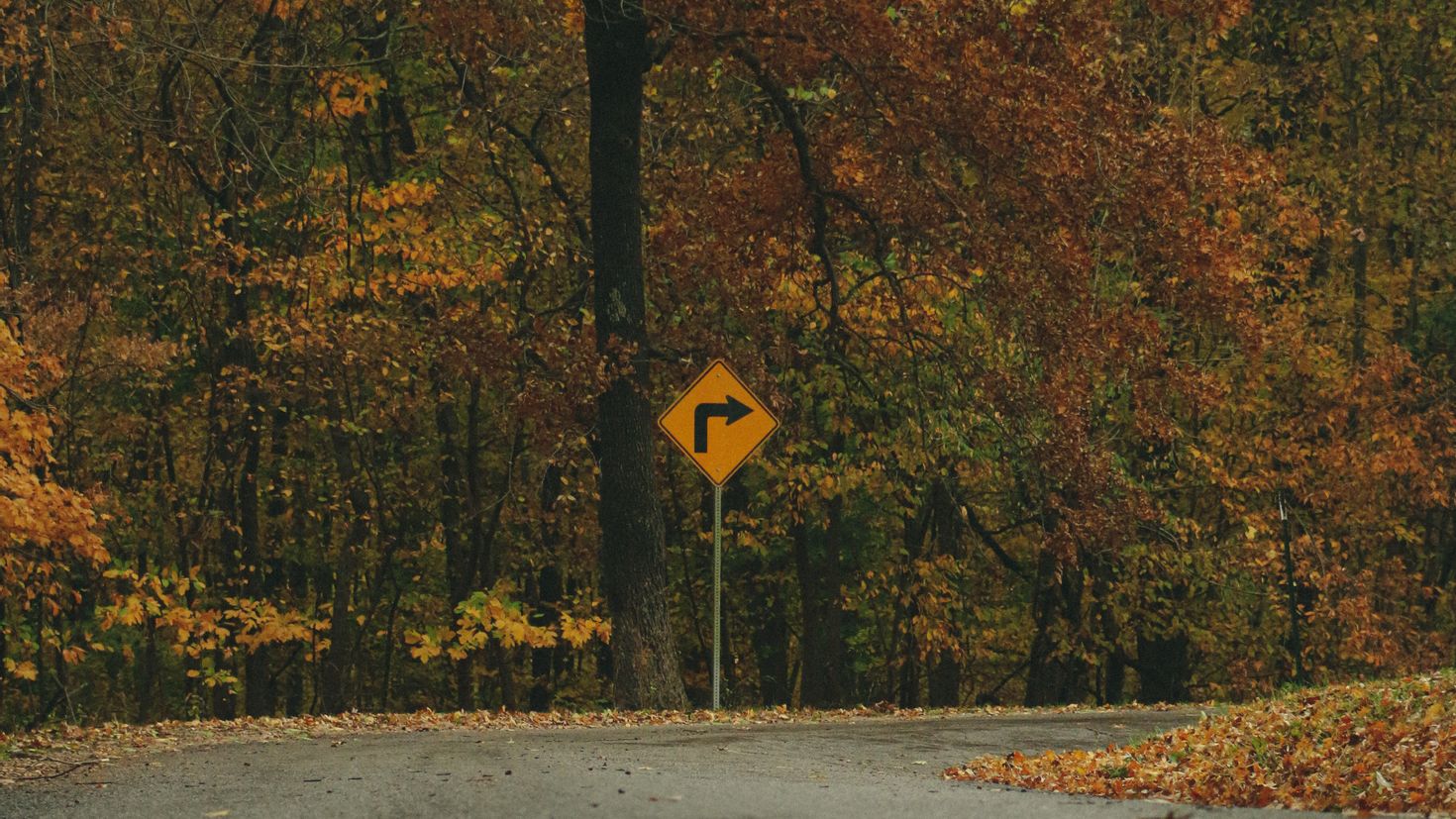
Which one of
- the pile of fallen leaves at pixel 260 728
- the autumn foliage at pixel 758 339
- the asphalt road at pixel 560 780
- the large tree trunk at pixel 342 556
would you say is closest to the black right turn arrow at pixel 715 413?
the autumn foliage at pixel 758 339

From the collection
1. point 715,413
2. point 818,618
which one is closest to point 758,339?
point 715,413

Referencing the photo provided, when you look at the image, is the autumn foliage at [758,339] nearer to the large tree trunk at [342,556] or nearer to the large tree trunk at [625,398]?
the large tree trunk at [342,556]

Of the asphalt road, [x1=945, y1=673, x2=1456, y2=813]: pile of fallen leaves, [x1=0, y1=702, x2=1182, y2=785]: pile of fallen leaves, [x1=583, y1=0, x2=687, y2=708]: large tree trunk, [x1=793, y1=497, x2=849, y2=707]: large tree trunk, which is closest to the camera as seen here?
the asphalt road

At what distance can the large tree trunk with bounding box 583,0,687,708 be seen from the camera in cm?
1822

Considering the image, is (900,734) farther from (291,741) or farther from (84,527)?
(84,527)

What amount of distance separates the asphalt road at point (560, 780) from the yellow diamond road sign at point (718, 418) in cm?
420

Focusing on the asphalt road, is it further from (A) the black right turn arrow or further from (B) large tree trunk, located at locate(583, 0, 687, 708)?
(A) the black right turn arrow

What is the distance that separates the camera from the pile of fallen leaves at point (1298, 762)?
927 centimetres

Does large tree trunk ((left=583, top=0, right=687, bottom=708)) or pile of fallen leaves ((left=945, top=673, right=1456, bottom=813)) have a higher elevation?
large tree trunk ((left=583, top=0, right=687, bottom=708))

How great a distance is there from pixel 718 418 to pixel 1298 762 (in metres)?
8.55

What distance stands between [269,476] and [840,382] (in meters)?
9.52

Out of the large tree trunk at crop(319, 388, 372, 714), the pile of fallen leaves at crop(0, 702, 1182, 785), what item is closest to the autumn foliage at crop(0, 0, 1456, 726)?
the large tree trunk at crop(319, 388, 372, 714)

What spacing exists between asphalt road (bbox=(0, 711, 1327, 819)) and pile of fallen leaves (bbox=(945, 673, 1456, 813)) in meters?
0.57

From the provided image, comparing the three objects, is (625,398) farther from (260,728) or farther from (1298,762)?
(1298,762)
